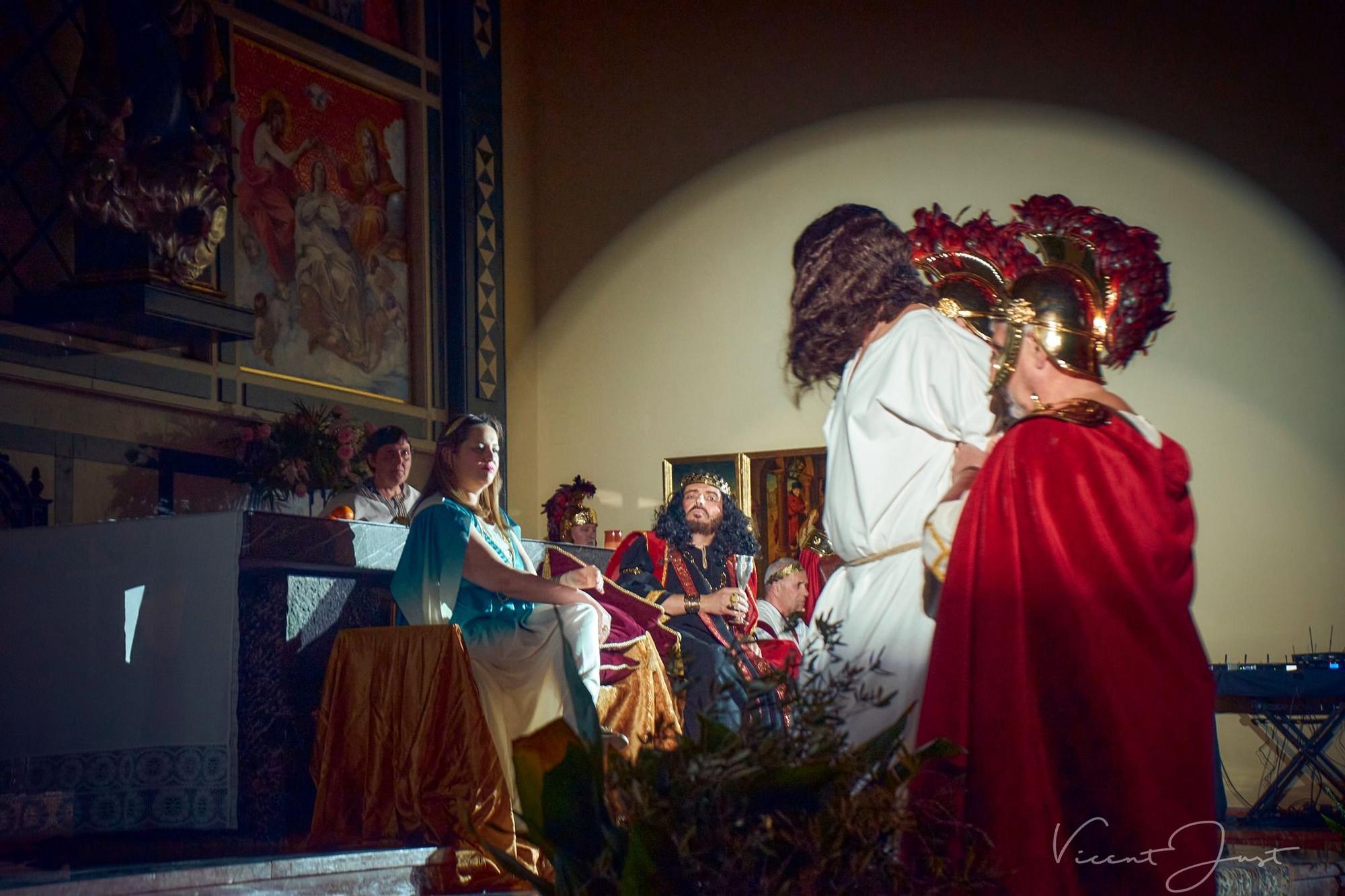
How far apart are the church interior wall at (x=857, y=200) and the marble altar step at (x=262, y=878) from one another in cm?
481

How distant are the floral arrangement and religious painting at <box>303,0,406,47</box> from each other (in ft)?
9.57

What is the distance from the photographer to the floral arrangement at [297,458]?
23.3 ft

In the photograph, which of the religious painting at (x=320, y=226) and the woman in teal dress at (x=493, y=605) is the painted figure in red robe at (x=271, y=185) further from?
the woman in teal dress at (x=493, y=605)

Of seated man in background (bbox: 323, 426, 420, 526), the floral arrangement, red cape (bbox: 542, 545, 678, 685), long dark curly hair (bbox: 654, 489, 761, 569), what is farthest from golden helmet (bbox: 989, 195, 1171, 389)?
the floral arrangement

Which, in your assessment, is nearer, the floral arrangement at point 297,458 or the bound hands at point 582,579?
the bound hands at point 582,579

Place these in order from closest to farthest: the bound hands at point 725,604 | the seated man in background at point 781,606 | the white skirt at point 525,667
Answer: the white skirt at point 525,667, the bound hands at point 725,604, the seated man in background at point 781,606

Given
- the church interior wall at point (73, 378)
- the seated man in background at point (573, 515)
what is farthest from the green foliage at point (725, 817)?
the seated man in background at point (573, 515)

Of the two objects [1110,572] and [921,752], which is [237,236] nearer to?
[1110,572]

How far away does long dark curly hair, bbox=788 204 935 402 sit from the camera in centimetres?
346

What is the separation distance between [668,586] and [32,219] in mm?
3395

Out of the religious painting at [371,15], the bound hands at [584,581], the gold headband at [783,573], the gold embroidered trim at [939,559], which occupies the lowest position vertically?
the gold headband at [783,573]

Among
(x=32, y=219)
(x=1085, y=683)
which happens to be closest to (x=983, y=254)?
(x=1085, y=683)

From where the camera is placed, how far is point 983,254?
3.55 meters

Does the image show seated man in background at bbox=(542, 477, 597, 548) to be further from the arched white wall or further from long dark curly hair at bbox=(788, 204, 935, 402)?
long dark curly hair at bbox=(788, 204, 935, 402)
